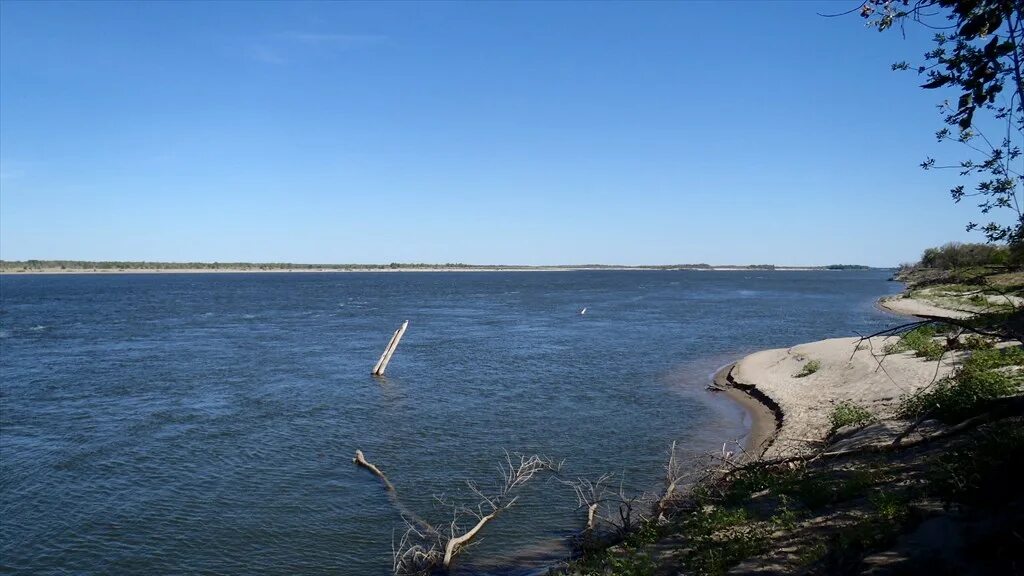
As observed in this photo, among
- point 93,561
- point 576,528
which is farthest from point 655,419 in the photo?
point 93,561

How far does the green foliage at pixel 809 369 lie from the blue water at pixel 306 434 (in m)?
4.47

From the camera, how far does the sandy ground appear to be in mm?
18188

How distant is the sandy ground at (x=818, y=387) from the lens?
716 inches

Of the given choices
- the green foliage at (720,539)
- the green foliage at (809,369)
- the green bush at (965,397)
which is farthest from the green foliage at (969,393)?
the green foliage at (809,369)

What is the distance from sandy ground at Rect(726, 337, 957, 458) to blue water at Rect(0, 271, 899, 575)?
1.87 meters

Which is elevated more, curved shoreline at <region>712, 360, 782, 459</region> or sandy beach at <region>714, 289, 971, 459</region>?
sandy beach at <region>714, 289, 971, 459</region>

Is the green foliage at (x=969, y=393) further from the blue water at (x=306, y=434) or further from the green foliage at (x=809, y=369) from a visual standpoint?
the green foliage at (x=809, y=369)

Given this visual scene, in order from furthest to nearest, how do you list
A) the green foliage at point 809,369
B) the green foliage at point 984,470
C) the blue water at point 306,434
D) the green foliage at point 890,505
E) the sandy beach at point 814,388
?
1. the green foliage at point 809,369
2. the sandy beach at point 814,388
3. the blue water at point 306,434
4. the green foliage at point 890,505
5. the green foliage at point 984,470

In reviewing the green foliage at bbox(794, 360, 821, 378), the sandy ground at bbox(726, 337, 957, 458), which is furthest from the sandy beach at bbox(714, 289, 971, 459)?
the green foliage at bbox(794, 360, 821, 378)

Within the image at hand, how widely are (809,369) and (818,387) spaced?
3.23 meters

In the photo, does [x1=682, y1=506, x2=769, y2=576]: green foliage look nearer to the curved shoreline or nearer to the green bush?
the curved shoreline

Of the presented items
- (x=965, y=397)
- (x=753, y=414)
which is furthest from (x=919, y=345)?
(x=965, y=397)

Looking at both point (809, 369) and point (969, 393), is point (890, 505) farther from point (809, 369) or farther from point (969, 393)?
point (809, 369)

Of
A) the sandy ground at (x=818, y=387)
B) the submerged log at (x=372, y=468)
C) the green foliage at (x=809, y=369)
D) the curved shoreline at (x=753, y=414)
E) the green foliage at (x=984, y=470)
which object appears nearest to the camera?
the green foliage at (x=984, y=470)
